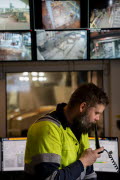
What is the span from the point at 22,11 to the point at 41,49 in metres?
0.43

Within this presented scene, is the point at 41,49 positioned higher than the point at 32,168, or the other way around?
the point at 41,49

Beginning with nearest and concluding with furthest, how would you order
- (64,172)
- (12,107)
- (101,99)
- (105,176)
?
(64,172) → (101,99) → (105,176) → (12,107)

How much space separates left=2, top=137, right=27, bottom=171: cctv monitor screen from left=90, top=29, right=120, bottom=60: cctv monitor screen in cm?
119

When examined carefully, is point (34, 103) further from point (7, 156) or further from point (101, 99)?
point (101, 99)

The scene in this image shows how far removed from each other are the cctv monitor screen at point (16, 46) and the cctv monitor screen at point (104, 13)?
694 millimetres

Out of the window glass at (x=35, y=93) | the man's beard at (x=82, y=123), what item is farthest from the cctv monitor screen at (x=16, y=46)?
the man's beard at (x=82, y=123)

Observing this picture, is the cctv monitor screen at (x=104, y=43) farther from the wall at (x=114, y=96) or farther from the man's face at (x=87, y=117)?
the man's face at (x=87, y=117)

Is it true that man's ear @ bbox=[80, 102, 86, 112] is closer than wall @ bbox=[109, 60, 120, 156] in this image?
Yes

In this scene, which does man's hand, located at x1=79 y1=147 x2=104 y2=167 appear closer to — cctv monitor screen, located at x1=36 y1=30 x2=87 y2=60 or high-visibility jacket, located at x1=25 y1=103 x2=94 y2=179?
high-visibility jacket, located at x1=25 y1=103 x2=94 y2=179

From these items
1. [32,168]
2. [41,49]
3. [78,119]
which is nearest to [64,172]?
[32,168]

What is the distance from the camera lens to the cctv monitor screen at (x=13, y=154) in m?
2.85

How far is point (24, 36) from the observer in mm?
2871

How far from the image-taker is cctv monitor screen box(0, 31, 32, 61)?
9.36 feet

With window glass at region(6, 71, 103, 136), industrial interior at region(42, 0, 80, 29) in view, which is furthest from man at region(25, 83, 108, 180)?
window glass at region(6, 71, 103, 136)
